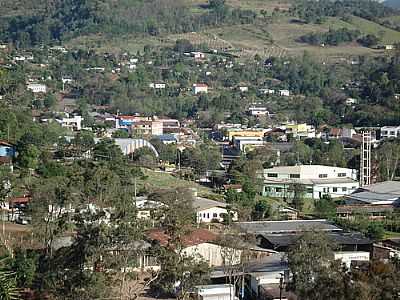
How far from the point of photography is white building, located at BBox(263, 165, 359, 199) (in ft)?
63.5

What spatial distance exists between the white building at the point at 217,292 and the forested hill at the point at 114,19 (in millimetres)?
40852

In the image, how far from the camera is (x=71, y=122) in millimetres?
27859

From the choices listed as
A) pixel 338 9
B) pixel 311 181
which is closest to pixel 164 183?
pixel 311 181

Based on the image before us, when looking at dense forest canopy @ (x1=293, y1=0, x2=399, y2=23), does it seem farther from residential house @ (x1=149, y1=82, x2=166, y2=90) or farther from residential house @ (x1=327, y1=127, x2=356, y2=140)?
residential house @ (x1=327, y1=127, x2=356, y2=140)

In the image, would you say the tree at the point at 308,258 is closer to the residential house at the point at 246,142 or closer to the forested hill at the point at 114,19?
the residential house at the point at 246,142

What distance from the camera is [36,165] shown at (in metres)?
17.2

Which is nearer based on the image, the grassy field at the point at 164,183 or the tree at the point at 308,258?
the tree at the point at 308,258

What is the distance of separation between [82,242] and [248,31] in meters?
43.4

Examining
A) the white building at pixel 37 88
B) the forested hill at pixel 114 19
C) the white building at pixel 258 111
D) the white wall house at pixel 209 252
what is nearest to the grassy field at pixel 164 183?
the white wall house at pixel 209 252

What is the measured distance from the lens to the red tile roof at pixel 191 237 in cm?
1030

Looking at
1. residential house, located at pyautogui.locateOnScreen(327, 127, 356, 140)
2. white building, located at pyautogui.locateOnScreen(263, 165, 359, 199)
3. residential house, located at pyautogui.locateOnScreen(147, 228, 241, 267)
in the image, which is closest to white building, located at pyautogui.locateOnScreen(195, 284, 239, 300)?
residential house, located at pyautogui.locateOnScreen(147, 228, 241, 267)

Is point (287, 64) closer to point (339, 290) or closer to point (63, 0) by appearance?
point (63, 0)

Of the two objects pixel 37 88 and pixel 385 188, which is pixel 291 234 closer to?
pixel 385 188

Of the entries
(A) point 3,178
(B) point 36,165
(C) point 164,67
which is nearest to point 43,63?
(C) point 164,67
